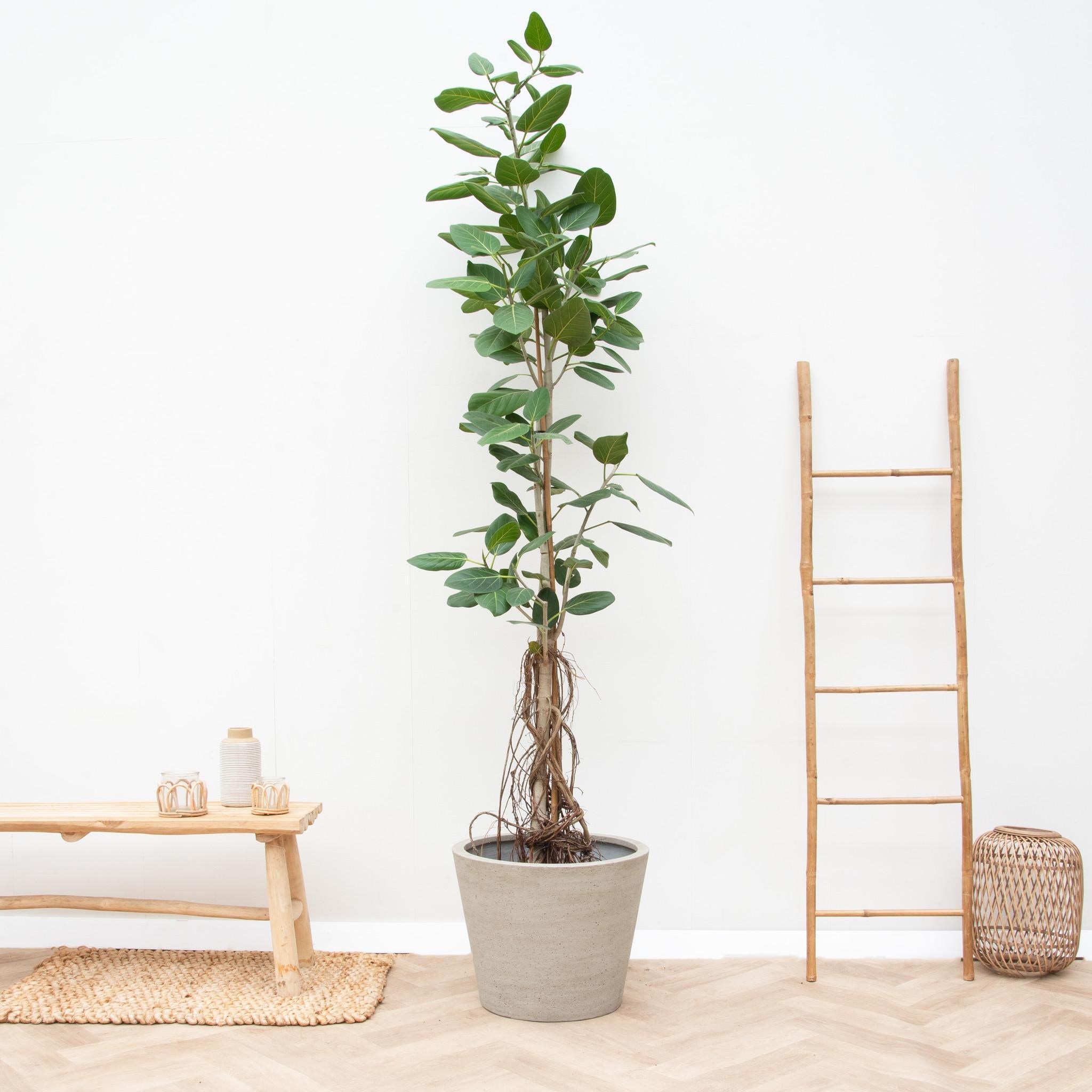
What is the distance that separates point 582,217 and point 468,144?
0.35 metres

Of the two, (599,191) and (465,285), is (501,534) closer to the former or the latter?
(465,285)

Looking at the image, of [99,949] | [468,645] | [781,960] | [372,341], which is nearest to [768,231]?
[372,341]

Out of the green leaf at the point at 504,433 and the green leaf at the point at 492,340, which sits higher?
the green leaf at the point at 492,340

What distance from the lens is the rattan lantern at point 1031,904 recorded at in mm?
2768

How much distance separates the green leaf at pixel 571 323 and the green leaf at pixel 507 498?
400 mm

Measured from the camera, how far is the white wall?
9.82ft

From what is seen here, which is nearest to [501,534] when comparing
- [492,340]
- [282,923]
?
[492,340]

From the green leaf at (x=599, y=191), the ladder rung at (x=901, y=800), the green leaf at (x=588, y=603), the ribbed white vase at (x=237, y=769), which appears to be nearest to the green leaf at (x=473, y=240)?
the green leaf at (x=599, y=191)

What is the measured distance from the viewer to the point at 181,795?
270 cm

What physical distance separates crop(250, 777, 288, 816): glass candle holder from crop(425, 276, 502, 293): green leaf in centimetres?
130

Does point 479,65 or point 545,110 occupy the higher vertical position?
point 479,65

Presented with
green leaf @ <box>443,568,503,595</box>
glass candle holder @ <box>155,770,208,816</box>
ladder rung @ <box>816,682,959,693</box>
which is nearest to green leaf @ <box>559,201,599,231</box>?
green leaf @ <box>443,568,503,595</box>

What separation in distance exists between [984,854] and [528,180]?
2.15m

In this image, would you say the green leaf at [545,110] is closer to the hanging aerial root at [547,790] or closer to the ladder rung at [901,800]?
the hanging aerial root at [547,790]
